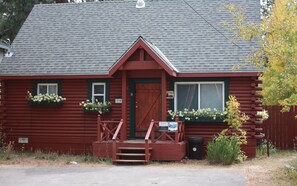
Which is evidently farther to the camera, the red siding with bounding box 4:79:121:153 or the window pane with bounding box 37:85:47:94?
the window pane with bounding box 37:85:47:94

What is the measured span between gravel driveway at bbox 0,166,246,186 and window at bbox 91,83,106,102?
4027 mm

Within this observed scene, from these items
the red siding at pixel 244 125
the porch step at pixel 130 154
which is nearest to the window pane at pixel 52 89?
the porch step at pixel 130 154

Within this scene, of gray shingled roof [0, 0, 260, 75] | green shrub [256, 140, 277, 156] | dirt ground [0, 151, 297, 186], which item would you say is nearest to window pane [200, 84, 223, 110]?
gray shingled roof [0, 0, 260, 75]

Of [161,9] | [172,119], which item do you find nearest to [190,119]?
[172,119]

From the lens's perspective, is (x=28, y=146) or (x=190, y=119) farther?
(x=28, y=146)

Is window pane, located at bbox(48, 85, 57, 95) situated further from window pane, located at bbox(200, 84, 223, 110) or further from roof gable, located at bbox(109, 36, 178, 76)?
window pane, located at bbox(200, 84, 223, 110)

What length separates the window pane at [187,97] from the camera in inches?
661

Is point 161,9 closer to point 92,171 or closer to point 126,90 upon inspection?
point 126,90

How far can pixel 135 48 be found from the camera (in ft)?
51.1

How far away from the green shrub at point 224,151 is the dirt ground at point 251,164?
0.78 ft

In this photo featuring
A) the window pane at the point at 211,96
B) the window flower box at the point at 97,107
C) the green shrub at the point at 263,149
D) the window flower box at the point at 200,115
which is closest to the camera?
the window flower box at the point at 200,115

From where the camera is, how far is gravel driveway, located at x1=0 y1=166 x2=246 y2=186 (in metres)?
11.4

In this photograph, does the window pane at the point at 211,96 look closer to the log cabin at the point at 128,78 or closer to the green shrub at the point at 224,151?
the log cabin at the point at 128,78

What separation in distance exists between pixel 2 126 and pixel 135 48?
6690 mm
